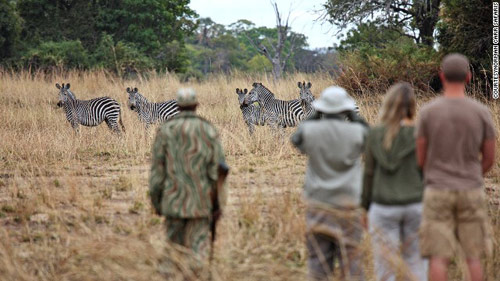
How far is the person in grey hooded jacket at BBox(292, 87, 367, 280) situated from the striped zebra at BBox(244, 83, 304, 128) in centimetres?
877

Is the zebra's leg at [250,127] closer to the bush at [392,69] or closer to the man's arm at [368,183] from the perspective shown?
the bush at [392,69]

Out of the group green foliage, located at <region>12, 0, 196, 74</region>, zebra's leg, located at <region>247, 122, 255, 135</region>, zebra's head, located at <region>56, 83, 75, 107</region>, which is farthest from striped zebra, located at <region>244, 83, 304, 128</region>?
green foliage, located at <region>12, 0, 196, 74</region>

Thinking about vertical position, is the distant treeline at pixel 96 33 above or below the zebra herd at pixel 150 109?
above

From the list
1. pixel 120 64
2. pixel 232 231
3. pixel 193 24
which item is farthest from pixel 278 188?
pixel 193 24

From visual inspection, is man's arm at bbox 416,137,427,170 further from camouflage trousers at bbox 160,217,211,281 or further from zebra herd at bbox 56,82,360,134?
zebra herd at bbox 56,82,360,134

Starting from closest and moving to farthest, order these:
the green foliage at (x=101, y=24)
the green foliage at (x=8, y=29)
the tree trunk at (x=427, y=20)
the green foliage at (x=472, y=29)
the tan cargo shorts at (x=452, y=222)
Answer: the tan cargo shorts at (x=452, y=222)
the green foliage at (x=472, y=29)
the tree trunk at (x=427, y=20)
the green foliage at (x=8, y=29)
the green foliage at (x=101, y=24)

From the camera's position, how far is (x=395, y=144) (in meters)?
4.29

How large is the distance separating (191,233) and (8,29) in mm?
24571

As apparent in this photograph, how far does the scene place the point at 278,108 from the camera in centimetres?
1373

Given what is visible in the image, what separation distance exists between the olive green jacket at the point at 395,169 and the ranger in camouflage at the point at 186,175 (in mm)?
1087

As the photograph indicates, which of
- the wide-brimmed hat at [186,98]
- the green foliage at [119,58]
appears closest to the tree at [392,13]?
the green foliage at [119,58]

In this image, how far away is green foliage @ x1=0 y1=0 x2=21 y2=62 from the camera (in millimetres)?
26312

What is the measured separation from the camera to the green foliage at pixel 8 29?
1036 inches

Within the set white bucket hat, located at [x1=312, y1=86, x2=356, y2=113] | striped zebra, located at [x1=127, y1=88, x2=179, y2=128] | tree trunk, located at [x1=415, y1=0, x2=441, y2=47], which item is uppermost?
tree trunk, located at [x1=415, y1=0, x2=441, y2=47]
